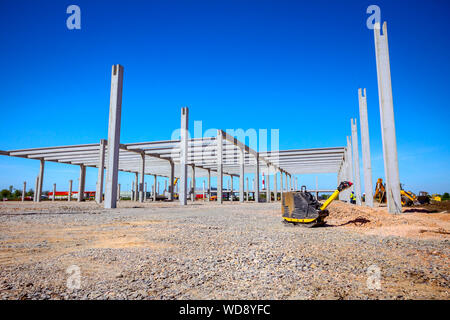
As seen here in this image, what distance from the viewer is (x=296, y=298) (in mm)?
2408

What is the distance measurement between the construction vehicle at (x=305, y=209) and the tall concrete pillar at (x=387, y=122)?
5.71m

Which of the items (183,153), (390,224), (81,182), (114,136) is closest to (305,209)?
(390,224)

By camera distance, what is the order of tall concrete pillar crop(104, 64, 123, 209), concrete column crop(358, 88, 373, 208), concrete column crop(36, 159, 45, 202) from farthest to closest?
concrete column crop(36, 159, 45, 202) < concrete column crop(358, 88, 373, 208) < tall concrete pillar crop(104, 64, 123, 209)

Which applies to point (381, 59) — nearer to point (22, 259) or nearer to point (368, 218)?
point (368, 218)

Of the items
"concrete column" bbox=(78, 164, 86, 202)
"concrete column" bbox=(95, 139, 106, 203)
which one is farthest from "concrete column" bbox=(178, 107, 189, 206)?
"concrete column" bbox=(78, 164, 86, 202)

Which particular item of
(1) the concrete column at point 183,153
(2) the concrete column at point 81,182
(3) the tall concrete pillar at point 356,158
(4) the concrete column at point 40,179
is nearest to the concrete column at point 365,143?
(3) the tall concrete pillar at point 356,158

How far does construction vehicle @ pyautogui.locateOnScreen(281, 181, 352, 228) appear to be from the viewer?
25.0 ft

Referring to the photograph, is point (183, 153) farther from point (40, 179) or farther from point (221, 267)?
point (40, 179)

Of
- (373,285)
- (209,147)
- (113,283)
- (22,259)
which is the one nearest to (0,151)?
(209,147)

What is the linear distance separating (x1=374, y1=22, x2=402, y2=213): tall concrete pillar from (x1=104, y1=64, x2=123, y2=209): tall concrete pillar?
46.4ft

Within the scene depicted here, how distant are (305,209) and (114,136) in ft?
39.9

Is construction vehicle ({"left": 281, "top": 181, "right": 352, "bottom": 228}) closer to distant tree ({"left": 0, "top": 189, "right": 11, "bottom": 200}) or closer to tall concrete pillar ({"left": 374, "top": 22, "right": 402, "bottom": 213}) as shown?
tall concrete pillar ({"left": 374, "top": 22, "right": 402, "bottom": 213})

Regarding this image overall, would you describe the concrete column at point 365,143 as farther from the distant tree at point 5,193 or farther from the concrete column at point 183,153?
the distant tree at point 5,193

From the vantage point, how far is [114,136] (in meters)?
15.6
